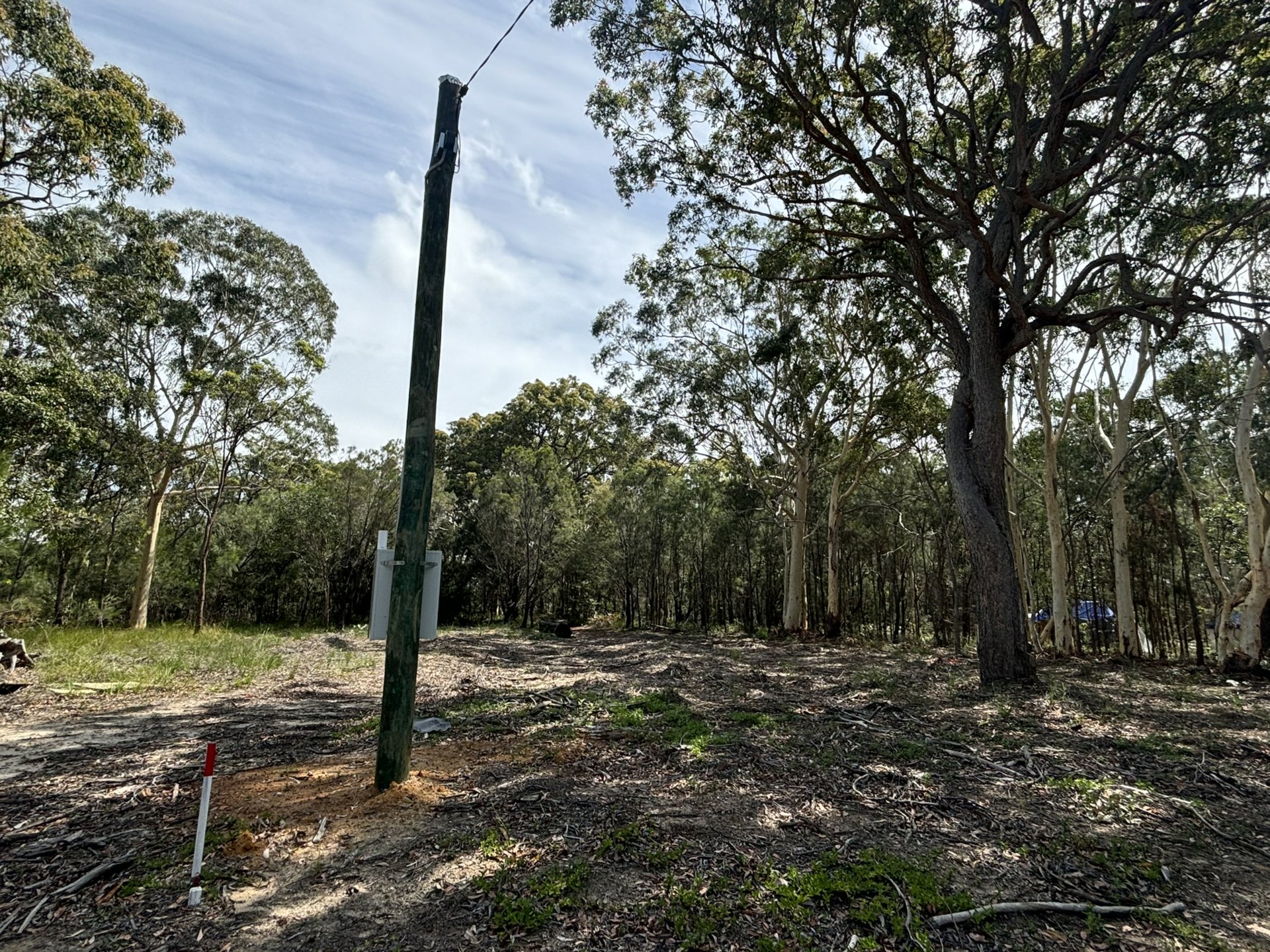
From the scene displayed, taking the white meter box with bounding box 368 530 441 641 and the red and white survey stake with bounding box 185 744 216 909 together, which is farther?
the white meter box with bounding box 368 530 441 641

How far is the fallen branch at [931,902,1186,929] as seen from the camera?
2.74 m

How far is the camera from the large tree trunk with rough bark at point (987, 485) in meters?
8.31

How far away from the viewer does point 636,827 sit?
355cm

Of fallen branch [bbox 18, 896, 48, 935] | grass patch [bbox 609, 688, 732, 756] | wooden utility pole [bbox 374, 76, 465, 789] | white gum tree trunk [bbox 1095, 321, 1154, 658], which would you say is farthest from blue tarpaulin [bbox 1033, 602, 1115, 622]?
fallen branch [bbox 18, 896, 48, 935]

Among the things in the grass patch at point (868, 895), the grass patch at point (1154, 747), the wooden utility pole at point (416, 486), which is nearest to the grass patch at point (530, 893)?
the grass patch at point (868, 895)

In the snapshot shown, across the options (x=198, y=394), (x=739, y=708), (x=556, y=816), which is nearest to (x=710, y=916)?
(x=556, y=816)

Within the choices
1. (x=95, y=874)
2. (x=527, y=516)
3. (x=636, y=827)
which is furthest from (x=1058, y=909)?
(x=527, y=516)

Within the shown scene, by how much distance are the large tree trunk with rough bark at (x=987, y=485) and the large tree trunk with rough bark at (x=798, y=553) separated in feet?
32.5

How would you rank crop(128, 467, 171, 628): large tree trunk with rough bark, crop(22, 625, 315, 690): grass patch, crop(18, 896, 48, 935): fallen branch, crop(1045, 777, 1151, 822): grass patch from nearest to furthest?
crop(18, 896, 48, 935): fallen branch → crop(1045, 777, 1151, 822): grass patch → crop(22, 625, 315, 690): grass patch → crop(128, 467, 171, 628): large tree trunk with rough bark

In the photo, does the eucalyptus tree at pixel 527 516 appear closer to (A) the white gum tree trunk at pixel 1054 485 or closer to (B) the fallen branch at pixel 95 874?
(A) the white gum tree trunk at pixel 1054 485

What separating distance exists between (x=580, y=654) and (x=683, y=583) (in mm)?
16689

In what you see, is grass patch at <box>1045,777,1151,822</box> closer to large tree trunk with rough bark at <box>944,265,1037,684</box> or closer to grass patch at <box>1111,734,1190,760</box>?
grass patch at <box>1111,734,1190,760</box>

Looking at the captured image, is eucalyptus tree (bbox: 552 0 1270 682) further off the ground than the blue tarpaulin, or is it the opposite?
eucalyptus tree (bbox: 552 0 1270 682)

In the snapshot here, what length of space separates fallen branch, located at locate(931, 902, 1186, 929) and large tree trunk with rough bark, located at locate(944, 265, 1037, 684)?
5990 mm
